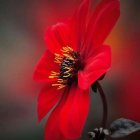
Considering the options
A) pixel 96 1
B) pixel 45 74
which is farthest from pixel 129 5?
pixel 45 74

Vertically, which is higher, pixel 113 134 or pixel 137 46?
pixel 137 46

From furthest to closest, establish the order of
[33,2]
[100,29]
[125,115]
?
[33,2]
[125,115]
[100,29]

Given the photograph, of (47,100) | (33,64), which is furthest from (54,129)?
(33,64)

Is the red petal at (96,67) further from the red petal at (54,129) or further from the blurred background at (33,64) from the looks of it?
the blurred background at (33,64)

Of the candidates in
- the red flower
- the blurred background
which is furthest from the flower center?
the blurred background

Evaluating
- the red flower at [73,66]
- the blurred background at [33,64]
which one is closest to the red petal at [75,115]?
the red flower at [73,66]

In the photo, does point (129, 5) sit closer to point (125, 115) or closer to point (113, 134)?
point (125, 115)

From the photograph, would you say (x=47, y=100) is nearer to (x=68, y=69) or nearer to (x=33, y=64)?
(x=68, y=69)
